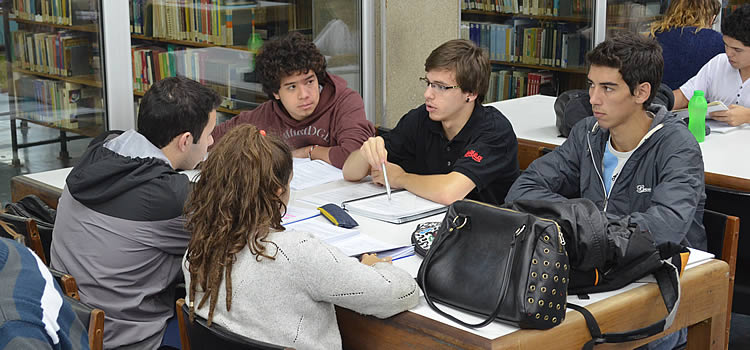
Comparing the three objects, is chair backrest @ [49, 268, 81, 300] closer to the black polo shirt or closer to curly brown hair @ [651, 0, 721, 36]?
the black polo shirt

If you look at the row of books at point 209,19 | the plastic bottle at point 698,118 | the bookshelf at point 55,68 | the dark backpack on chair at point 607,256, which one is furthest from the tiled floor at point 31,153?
the plastic bottle at point 698,118

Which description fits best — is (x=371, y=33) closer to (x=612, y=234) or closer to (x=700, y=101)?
(x=700, y=101)

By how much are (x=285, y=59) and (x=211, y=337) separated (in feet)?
5.28

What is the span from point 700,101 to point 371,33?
6.61 ft

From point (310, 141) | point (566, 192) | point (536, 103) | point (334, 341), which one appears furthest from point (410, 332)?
point (536, 103)

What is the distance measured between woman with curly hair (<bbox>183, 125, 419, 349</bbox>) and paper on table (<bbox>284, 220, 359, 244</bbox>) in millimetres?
446

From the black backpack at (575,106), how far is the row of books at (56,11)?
2088 millimetres

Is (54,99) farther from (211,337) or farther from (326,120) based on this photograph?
(211,337)

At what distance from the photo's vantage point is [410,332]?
1670mm

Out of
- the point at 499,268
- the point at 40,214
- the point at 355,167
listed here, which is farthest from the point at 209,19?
the point at 499,268

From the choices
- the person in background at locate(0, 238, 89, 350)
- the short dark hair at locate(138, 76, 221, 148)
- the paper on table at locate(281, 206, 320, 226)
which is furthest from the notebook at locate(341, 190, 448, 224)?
the person in background at locate(0, 238, 89, 350)

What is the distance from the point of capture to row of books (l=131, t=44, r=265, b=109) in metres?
3.74

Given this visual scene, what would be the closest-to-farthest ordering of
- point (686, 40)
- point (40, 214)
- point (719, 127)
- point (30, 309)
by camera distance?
point (30, 309)
point (40, 214)
point (719, 127)
point (686, 40)

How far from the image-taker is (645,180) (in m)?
2.35
